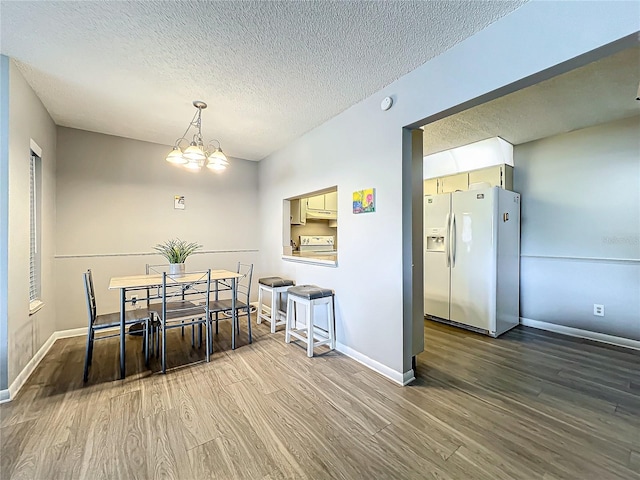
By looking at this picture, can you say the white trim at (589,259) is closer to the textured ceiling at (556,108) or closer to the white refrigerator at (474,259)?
the white refrigerator at (474,259)

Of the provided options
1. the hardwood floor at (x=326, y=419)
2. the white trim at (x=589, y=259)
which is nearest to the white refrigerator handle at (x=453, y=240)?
the white trim at (x=589, y=259)

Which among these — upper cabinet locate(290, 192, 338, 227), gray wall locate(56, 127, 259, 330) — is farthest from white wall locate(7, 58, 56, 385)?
upper cabinet locate(290, 192, 338, 227)

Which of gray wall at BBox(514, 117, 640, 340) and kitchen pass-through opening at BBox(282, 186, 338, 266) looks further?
kitchen pass-through opening at BBox(282, 186, 338, 266)

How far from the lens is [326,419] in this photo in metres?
1.80

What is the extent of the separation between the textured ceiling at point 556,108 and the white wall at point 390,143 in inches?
40.3

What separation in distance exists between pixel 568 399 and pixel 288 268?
298 centimetres

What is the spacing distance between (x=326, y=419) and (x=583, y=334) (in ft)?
11.1

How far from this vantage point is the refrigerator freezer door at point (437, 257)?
3.74 m

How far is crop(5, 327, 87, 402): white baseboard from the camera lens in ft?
6.67

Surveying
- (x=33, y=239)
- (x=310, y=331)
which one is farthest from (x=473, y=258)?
(x=33, y=239)

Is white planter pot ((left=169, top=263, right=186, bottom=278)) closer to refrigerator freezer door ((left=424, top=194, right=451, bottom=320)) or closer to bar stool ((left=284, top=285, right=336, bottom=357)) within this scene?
bar stool ((left=284, top=285, right=336, bottom=357))

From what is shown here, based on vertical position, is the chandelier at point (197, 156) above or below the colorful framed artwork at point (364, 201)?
above

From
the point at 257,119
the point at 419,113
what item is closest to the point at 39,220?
the point at 257,119

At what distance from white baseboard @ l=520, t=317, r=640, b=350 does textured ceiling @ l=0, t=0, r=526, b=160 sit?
3.55 metres
